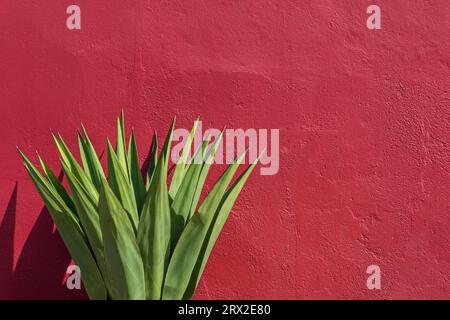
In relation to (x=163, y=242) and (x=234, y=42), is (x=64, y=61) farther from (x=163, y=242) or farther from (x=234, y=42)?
(x=163, y=242)

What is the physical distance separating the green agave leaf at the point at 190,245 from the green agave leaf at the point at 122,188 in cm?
16

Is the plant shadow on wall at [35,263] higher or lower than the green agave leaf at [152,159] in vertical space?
lower

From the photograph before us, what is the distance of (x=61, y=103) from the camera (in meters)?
2.05

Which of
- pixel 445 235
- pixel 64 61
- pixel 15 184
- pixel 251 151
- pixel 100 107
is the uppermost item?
pixel 64 61

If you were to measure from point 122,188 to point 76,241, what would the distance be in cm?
22

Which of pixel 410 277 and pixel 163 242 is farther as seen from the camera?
pixel 410 277

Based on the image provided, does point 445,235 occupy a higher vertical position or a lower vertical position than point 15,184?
lower

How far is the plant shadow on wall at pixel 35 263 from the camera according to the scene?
2.02 meters

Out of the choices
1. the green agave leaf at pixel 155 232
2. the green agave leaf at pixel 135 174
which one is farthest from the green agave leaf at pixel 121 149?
the green agave leaf at pixel 155 232

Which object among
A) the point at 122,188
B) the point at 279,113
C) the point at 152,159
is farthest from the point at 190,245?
the point at 279,113

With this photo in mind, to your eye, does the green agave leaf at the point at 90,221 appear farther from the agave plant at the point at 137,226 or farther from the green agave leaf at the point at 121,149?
the green agave leaf at the point at 121,149

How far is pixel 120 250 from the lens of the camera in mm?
1593

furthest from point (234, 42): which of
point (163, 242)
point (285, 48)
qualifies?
point (163, 242)
